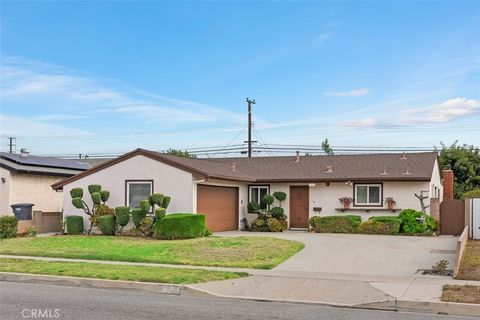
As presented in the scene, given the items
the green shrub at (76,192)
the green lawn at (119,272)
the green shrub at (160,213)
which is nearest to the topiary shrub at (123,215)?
the green shrub at (160,213)

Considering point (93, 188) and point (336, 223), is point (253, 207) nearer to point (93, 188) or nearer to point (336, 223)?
point (336, 223)

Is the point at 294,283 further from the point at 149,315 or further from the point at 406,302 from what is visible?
the point at 149,315

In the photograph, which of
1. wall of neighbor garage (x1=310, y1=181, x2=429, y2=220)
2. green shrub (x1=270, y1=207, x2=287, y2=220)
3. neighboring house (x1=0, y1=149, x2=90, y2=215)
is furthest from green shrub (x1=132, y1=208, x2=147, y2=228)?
wall of neighbor garage (x1=310, y1=181, x2=429, y2=220)

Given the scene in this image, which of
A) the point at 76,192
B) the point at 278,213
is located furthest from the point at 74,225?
the point at 278,213

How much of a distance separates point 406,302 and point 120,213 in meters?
15.8

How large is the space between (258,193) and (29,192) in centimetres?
1172

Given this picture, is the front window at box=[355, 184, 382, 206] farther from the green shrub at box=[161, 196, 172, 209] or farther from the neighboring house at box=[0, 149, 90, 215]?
the neighboring house at box=[0, 149, 90, 215]

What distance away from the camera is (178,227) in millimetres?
21516

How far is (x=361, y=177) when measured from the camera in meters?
27.8

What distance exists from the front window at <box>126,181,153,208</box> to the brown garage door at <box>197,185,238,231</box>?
2292 mm

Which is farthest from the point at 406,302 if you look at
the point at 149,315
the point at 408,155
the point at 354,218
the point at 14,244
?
the point at 408,155

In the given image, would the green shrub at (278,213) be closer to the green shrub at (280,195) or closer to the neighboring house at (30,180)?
the green shrub at (280,195)

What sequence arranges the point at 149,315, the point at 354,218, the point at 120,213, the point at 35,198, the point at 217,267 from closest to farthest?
the point at 149,315 < the point at 217,267 < the point at 120,213 < the point at 354,218 < the point at 35,198

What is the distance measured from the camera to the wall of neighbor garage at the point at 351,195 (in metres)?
27.2
